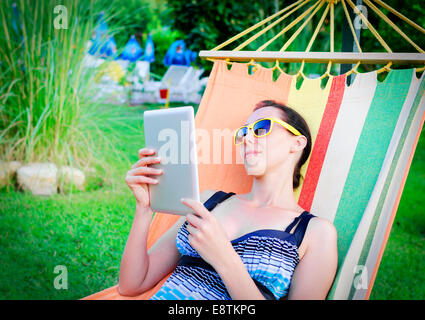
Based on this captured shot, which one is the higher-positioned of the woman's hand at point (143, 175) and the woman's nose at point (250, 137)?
the woman's nose at point (250, 137)

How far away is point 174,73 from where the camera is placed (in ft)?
30.9

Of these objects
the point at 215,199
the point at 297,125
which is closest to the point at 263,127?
the point at 297,125

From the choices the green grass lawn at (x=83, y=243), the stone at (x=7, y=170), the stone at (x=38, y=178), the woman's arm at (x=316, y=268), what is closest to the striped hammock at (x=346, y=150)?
the woman's arm at (x=316, y=268)

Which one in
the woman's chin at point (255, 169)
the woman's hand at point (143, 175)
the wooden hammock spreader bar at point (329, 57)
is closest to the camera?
the woman's hand at point (143, 175)

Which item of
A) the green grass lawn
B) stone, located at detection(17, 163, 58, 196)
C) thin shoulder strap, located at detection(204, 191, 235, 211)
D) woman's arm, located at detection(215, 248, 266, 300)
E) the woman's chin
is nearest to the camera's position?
woman's arm, located at detection(215, 248, 266, 300)

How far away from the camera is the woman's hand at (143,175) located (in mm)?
1604

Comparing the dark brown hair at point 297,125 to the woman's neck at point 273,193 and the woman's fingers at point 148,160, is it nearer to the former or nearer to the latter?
the woman's neck at point 273,193

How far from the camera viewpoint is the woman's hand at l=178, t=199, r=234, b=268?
140 cm

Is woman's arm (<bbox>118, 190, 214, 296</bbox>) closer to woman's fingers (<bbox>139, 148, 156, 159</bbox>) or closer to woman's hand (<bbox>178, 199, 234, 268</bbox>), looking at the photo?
woman's fingers (<bbox>139, 148, 156, 159</bbox>)

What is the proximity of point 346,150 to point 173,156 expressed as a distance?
0.90 metres

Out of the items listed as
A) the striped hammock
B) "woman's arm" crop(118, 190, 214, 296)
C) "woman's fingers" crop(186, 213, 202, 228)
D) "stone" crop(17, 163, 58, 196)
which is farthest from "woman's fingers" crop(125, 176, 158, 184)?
"stone" crop(17, 163, 58, 196)

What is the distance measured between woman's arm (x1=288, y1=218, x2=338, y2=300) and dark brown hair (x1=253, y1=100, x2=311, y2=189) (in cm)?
44

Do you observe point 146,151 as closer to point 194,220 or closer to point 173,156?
point 173,156

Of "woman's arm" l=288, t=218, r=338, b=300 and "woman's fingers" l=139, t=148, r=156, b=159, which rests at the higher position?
"woman's fingers" l=139, t=148, r=156, b=159
